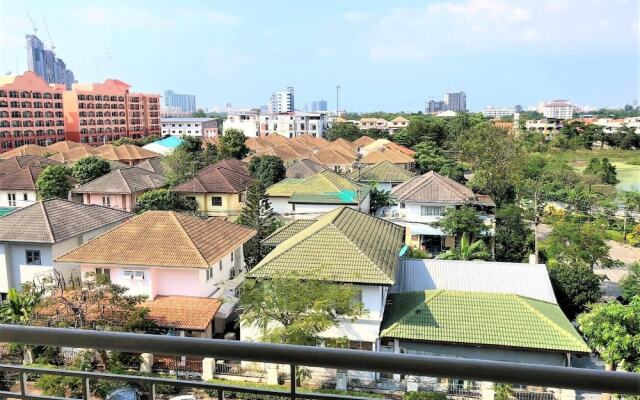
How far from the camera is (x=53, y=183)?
1593 centimetres

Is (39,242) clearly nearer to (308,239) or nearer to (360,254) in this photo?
(308,239)

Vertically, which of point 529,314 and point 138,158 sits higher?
point 138,158

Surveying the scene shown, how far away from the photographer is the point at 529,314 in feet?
22.9

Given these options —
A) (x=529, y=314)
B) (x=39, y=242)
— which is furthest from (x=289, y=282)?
(x=39, y=242)

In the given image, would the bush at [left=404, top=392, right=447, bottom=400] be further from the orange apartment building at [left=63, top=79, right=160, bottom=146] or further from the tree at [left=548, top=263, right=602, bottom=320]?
the orange apartment building at [left=63, top=79, right=160, bottom=146]

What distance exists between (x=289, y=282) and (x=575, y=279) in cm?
543

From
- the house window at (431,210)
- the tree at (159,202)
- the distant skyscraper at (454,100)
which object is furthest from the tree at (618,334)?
the distant skyscraper at (454,100)

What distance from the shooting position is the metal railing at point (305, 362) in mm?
899

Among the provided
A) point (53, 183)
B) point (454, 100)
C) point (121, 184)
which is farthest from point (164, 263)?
point (454, 100)

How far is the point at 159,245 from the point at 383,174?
12666 millimetres

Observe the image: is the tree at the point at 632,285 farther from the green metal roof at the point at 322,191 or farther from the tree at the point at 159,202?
the tree at the point at 159,202

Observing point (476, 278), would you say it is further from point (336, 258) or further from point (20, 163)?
point (20, 163)

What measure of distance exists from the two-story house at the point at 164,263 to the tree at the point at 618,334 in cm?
492

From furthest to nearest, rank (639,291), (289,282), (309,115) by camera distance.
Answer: (309,115) < (639,291) < (289,282)
